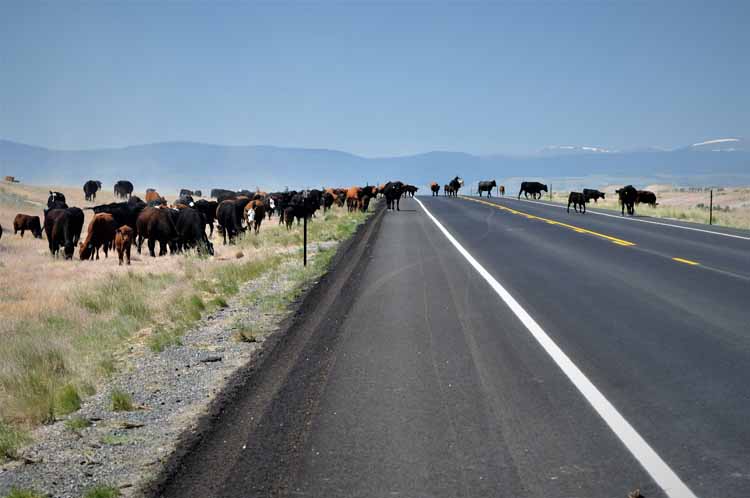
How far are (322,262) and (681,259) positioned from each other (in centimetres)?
841

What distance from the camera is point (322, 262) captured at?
770 inches

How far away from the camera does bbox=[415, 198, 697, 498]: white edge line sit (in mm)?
5121

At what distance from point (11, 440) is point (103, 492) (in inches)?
67.5

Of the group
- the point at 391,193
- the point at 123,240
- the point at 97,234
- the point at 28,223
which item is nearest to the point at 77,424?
the point at 123,240

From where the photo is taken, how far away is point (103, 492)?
511 centimetres

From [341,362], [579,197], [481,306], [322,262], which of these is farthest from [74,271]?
[579,197]

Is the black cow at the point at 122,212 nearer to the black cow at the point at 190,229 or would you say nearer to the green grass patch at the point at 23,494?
the black cow at the point at 190,229

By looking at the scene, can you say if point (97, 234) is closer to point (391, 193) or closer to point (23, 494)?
point (23, 494)

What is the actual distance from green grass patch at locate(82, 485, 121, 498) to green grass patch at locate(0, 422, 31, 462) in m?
1.30

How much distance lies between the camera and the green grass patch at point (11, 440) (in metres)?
6.12

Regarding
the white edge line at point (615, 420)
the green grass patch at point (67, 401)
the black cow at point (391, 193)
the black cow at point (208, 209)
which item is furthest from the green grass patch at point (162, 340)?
the black cow at point (391, 193)

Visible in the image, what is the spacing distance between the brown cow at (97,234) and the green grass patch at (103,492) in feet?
82.5

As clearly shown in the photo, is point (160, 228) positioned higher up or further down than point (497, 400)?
higher up

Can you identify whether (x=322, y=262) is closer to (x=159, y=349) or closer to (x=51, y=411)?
(x=159, y=349)
